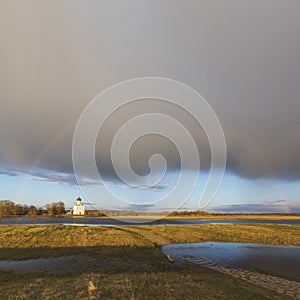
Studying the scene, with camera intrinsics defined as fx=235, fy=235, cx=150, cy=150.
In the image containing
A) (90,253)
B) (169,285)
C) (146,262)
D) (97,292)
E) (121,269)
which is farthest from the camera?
(90,253)

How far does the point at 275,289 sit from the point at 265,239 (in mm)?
32092

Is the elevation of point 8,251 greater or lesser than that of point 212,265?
greater

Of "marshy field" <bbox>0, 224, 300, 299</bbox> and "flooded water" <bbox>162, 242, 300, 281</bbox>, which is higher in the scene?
"marshy field" <bbox>0, 224, 300, 299</bbox>

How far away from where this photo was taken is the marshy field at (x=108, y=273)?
1338 cm

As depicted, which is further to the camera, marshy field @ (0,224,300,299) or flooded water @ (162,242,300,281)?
flooded water @ (162,242,300,281)

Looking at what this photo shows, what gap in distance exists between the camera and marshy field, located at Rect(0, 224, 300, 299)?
13.4m

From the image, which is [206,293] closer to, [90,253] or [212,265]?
[212,265]

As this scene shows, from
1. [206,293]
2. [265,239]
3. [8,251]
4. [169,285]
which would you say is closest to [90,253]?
[8,251]

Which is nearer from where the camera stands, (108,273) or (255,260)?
(108,273)

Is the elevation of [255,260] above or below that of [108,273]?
below

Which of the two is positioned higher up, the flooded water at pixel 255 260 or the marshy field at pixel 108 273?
the marshy field at pixel 108 273

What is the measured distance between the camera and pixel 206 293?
1351cm

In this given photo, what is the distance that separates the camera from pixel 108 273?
19.9 m

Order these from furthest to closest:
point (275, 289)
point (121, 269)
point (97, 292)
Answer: point (121, 269)
point (275, 289)
point (97, 292)
